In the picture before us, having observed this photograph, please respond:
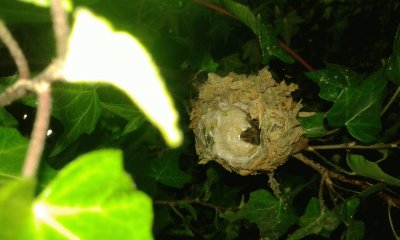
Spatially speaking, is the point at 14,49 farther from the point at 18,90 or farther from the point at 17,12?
the point at 17,12

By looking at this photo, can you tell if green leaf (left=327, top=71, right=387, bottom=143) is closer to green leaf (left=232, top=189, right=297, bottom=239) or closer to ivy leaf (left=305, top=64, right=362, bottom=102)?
ivy leaf (left=305, top=64, right=362, bottom=102)

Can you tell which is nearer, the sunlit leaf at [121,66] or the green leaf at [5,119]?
the sunlit leaf at [121,66]

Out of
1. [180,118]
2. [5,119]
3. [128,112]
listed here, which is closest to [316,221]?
[180,118]

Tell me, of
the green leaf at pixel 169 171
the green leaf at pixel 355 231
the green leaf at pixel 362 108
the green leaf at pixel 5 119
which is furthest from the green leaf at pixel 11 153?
the green leaf at pixel 355 231

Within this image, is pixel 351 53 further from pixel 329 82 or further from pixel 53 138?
pixel 53 138

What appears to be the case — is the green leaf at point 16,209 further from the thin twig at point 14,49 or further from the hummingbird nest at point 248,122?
the hummingbird nest at point 248,122

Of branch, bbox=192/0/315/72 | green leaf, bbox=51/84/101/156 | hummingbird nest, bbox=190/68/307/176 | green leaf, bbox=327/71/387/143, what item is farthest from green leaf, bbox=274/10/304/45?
green leaf, bbox=51/84/101/156

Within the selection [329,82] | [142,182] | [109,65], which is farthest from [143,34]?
[109,65]
